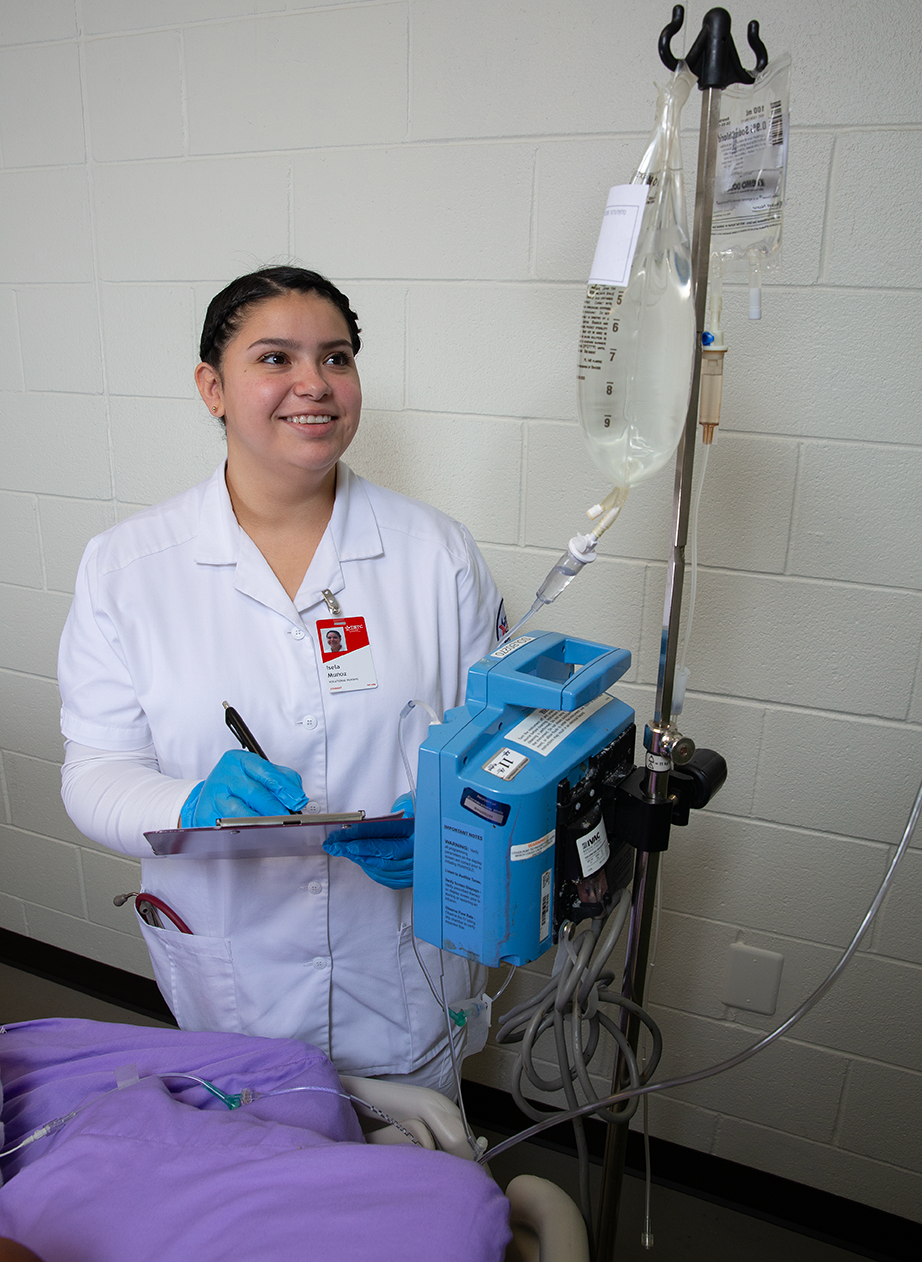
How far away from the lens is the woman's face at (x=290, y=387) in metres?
1.20

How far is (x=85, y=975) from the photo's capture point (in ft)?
7.63

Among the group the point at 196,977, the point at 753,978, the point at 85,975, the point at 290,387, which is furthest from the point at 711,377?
the point at 85,975

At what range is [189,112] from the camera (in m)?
1.69

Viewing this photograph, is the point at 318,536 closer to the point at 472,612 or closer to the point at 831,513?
the point at 472,612

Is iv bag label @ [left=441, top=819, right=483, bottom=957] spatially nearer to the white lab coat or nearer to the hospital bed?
the hospital bed

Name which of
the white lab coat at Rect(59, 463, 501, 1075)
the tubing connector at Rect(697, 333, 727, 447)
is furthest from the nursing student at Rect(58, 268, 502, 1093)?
the tubing connector at Rect(697, 333, 727, 447)

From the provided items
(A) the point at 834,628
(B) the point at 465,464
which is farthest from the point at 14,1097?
(A) the point at 834,628

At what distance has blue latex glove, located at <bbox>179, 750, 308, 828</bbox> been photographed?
3.47ft

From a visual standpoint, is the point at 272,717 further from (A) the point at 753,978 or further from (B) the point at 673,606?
(A) the point at 753,978

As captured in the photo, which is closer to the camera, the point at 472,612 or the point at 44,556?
the point at 472,612

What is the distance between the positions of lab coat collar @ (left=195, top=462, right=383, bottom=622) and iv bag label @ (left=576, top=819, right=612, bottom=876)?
568 mm

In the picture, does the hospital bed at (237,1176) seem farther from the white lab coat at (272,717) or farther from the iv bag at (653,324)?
the iv bag at (653,324)

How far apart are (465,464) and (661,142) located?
2.88ft

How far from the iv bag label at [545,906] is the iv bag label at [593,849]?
45 mm
